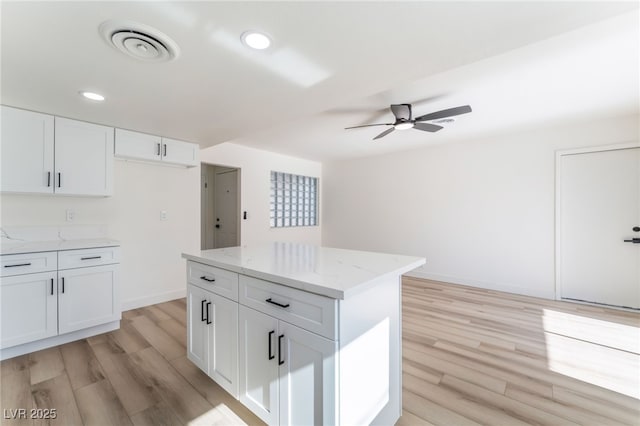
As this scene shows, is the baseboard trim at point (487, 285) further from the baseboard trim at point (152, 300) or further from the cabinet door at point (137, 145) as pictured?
the cabinet door at point (137, 145)

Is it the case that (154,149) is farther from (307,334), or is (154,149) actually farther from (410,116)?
(307,334)

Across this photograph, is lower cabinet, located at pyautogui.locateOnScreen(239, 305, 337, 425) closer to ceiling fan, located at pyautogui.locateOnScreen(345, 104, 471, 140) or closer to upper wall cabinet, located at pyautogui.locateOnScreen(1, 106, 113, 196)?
ceiling fan, located at pyautogui.locateOnScreen(345, 104, 471, 140)

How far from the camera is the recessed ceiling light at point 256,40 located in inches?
57.3

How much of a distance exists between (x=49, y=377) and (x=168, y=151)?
2424 mm

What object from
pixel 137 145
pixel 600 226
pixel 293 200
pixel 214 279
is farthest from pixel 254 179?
A: pixel 600 226

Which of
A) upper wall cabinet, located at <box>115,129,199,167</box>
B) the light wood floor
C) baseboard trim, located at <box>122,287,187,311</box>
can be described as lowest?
the light wood floor

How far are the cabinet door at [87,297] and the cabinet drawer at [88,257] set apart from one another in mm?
47

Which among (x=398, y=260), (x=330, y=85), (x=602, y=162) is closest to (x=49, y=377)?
(x=398, y=260)

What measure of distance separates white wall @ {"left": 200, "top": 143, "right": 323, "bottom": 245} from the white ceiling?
1.28m

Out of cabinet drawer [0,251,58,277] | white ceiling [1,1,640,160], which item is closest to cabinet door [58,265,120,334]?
cabinet drawer [0,251,58,277]

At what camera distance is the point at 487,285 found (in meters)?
4.13

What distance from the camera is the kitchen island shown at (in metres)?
1.13

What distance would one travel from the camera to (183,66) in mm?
1771

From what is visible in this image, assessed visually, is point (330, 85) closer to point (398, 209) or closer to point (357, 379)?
point (357, 379)
